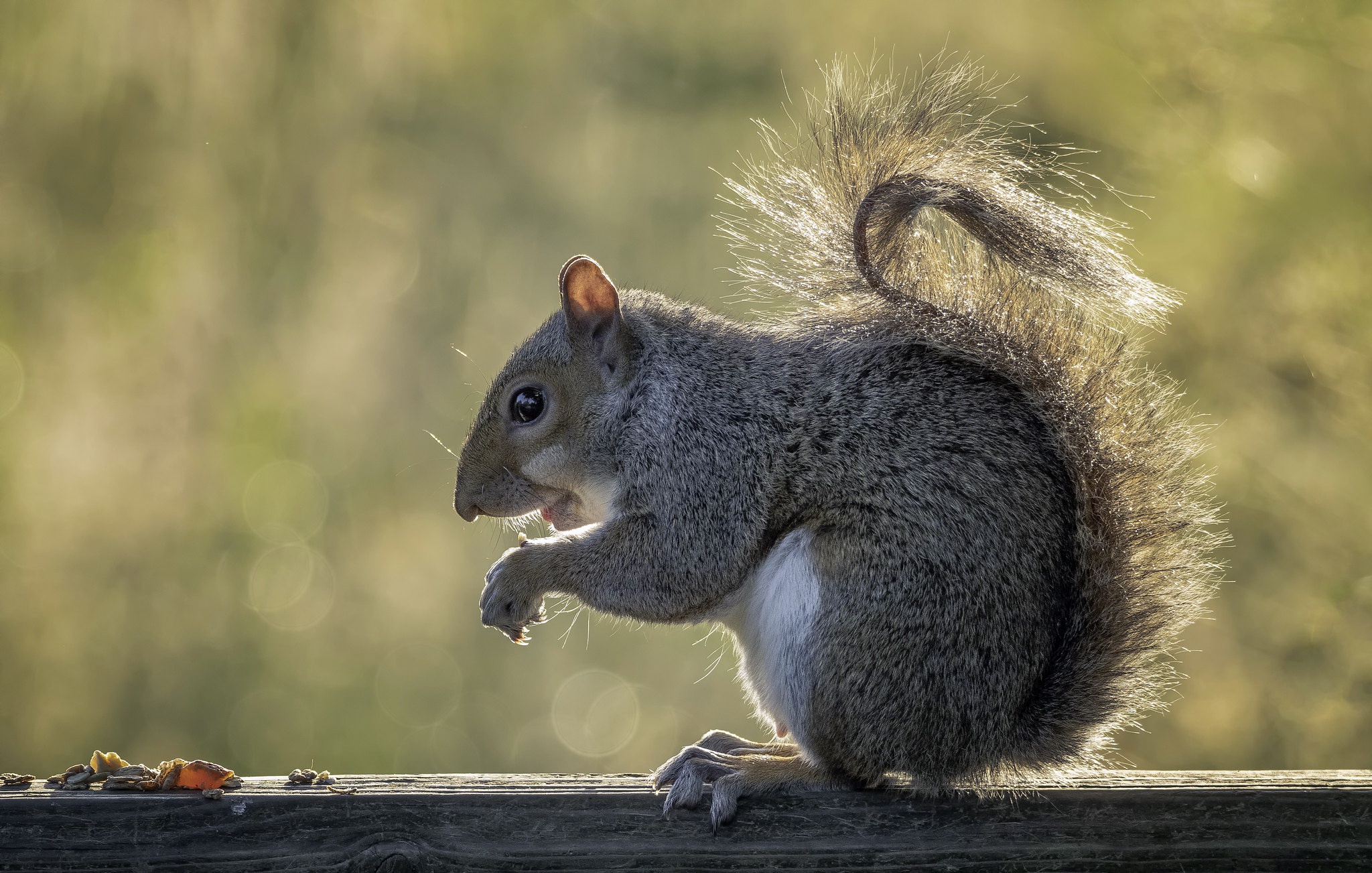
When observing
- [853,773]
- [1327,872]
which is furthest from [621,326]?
[1327,872]

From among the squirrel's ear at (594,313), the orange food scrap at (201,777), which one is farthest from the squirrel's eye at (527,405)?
the orange food scrap at (201,777)

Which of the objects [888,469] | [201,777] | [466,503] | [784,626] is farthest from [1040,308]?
[201,777]

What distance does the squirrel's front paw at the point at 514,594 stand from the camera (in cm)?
170

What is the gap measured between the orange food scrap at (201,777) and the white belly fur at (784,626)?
708 mm

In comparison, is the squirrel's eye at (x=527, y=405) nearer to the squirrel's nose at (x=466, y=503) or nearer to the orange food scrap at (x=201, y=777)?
the squirrel's nose at (x=466, y=503)

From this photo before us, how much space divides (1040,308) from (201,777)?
4.23 feet

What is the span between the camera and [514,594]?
1.70 meters

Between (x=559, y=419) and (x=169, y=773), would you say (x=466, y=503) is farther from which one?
(x=169, y=773)

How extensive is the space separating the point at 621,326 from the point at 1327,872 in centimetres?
124

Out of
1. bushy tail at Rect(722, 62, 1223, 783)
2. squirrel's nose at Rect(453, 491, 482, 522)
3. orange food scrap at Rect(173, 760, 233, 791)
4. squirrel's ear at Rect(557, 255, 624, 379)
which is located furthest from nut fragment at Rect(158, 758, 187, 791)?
bushy tail at Rect(722, 62, 1223, 783)

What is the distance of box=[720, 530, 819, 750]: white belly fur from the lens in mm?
1505

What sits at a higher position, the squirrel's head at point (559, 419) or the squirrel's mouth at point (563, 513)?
the squirrel's head at point (559, 419)

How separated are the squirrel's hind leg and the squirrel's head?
18.0 inches

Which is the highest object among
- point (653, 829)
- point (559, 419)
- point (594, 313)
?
point (594, 313)
